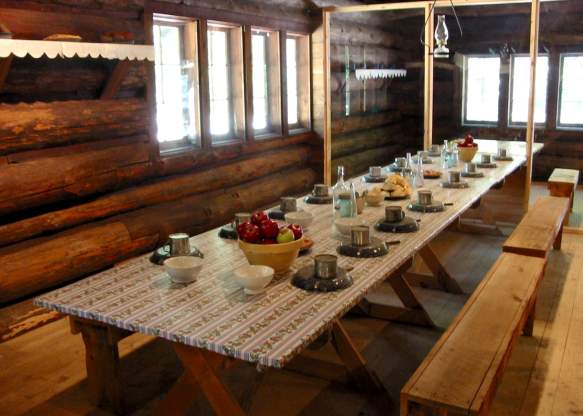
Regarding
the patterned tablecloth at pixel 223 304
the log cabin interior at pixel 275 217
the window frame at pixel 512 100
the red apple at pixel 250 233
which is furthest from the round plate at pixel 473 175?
the red apple at pixel 250 233

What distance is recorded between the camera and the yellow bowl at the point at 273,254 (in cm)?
278

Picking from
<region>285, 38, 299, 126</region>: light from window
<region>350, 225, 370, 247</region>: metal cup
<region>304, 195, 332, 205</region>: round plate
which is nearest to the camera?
<region>350, 225, 370, 247</region>: metal cup

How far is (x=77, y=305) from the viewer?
2.58 meters

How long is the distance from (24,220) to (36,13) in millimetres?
1371

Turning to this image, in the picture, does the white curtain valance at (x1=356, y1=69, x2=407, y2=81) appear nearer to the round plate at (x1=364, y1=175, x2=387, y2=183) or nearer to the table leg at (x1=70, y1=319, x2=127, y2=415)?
the round plate at (x1=364, y1=175, x2=387, y2=183)

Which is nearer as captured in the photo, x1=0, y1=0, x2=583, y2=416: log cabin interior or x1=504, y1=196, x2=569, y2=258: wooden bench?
x1=0, y1=0, x2=583, y2=416: log cabin interior

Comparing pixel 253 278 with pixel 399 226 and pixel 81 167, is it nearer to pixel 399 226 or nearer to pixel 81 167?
pixel 399 226

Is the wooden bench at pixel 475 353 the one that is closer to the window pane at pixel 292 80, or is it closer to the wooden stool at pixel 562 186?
the wooden stool at pixel 562 186

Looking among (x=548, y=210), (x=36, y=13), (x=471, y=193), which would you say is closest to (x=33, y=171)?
(x=36, y=13)

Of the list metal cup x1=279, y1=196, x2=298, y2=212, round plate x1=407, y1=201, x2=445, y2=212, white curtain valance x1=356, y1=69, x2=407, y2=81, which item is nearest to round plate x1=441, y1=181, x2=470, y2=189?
round plate x1=407, y1=201, x2=445, y2=212

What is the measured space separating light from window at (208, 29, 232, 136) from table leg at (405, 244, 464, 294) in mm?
2466

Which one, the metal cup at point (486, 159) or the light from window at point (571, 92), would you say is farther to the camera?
the light from window at point (571, 92)

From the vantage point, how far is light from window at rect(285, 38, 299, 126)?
298 inches

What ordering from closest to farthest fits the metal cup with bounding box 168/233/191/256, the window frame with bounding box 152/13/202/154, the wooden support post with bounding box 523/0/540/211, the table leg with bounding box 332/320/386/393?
the metal cup with bounding box 168/233/191/256
the table leg with bounding box 332/320/386/393
the window frame with bounding box 152/13/202/154
the wooden support post with bounding box 523/0/540/211
